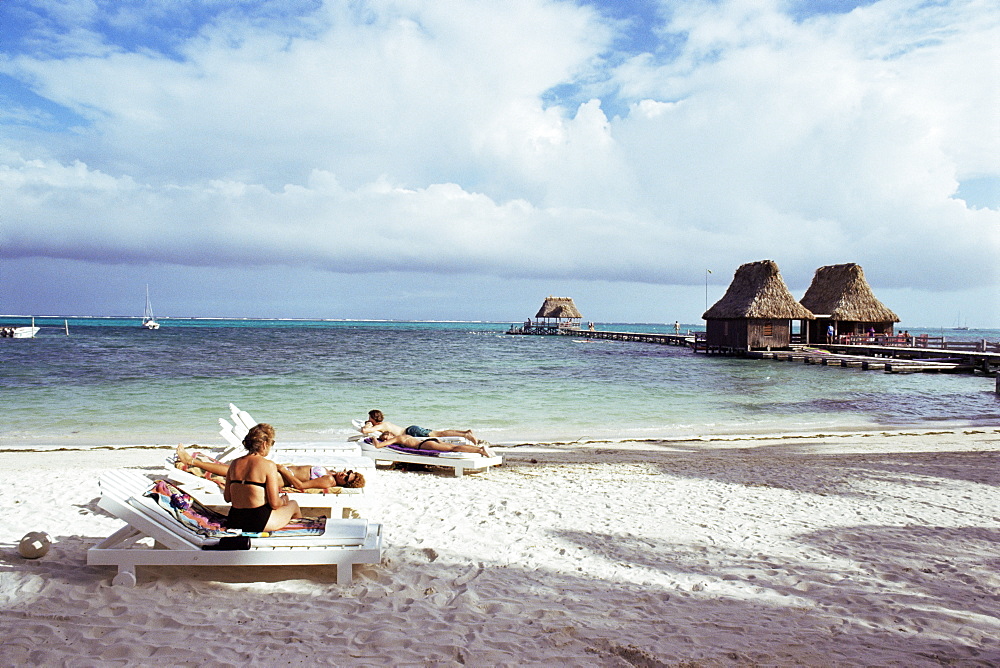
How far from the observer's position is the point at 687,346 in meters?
52.0

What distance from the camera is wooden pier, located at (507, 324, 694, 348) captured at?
180ft

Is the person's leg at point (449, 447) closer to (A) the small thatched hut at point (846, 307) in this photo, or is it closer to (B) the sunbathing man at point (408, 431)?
(B) the sunbathing man at point (408, 431)

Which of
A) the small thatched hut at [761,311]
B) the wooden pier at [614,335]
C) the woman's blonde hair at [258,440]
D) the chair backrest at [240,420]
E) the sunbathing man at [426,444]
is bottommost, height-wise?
the sunbathing man at [426,444]

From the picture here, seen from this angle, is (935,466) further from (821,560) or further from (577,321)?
(577,321)

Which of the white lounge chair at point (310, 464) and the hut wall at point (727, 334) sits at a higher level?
the hut wall at point (727, 334)

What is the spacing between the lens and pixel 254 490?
413cm

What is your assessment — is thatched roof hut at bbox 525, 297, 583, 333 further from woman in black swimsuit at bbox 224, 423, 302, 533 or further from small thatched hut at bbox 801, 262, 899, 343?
woman in black swimsuit at bbox 224, 423, 302, 533

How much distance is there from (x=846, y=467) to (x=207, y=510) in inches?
298

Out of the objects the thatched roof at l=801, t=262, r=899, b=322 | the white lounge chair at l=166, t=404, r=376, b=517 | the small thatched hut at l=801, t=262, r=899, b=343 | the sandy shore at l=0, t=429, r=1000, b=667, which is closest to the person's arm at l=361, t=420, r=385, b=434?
the white lounge chair at l=166, t=404, r=376, b=517

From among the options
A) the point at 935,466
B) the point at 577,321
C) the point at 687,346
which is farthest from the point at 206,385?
the point at 577,321

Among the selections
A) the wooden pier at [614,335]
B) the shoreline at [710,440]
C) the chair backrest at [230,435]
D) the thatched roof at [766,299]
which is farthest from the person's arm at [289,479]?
the wooden pier at [614,335]

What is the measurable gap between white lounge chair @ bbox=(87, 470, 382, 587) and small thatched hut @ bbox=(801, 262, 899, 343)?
39966 mm

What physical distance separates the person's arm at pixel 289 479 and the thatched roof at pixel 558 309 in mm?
72651

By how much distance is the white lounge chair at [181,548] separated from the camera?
387 centimetres
